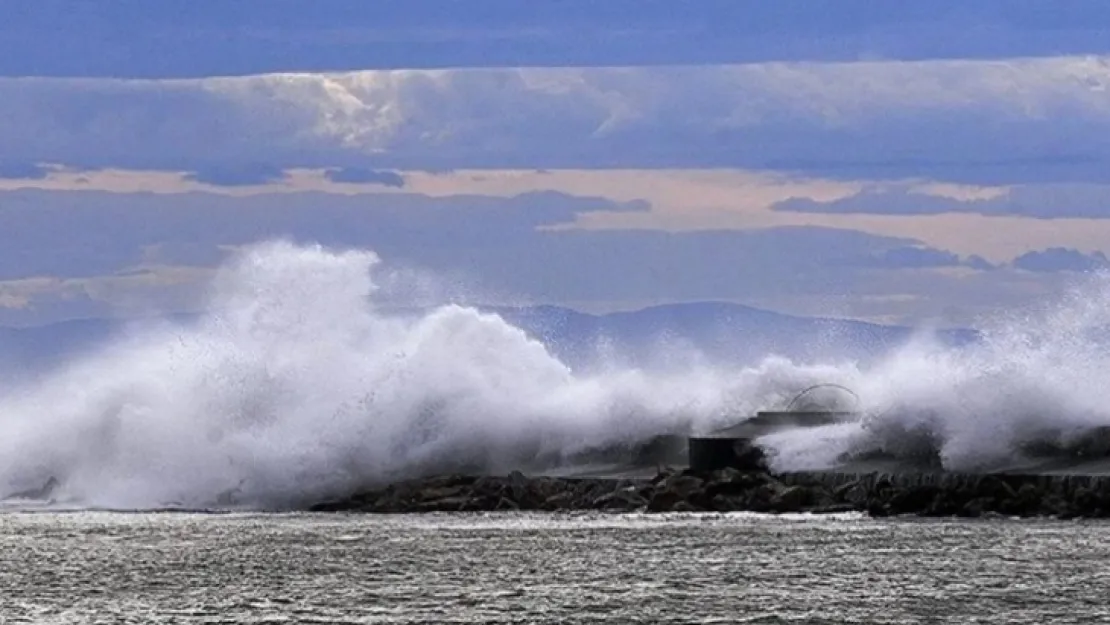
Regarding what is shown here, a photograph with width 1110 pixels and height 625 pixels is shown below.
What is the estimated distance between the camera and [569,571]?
3434cm

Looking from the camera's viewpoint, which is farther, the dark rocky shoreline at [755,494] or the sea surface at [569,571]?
the dark rocky shoreline at [755,494]

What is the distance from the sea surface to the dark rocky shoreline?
1185 millimetres

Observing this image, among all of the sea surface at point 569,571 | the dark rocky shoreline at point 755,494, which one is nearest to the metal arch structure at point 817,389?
the dark rocky shoreline at point 755,494

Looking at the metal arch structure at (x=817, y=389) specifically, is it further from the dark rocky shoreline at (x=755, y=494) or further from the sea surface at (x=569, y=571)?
the sea surface at (x=569, y=571)

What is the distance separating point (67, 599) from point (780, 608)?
9156 millimetres

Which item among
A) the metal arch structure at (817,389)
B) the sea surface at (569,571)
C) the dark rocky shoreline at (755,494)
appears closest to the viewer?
the sea surface at (569,571)

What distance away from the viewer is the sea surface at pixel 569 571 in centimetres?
2945

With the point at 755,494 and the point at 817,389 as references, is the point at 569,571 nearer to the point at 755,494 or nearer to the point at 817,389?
the point at 755,494

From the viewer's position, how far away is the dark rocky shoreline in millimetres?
42594

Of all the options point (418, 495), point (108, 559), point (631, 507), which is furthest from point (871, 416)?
point (108, 559)

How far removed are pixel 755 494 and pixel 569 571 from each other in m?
12.4

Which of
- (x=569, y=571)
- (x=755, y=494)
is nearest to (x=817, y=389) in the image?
(x=755, y=494)

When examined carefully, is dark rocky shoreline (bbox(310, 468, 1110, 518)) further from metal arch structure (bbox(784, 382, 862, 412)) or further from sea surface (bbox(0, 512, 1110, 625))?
metal arch structure (bbox(784, 382, 862, 412))

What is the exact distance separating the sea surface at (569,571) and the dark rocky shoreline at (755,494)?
3.89ft
